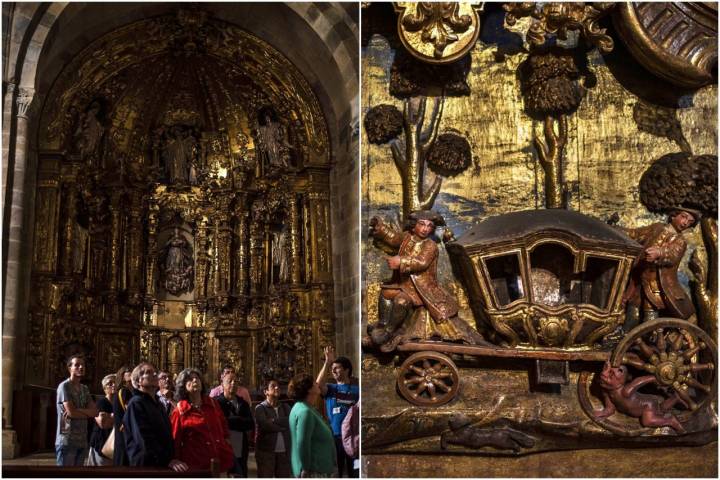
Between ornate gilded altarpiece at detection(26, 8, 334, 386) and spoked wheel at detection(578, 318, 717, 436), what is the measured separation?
481 cm

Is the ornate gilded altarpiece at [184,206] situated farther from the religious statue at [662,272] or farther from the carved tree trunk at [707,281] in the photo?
the carved tree trunk at [707,281]

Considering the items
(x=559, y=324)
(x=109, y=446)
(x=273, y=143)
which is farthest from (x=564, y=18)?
(x=273, y=143)

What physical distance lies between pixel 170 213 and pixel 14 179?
143 inches

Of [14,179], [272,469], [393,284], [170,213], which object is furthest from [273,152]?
[272,469]

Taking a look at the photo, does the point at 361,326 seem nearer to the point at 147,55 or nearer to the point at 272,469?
the point at 272,469

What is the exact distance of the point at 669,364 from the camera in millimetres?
6934

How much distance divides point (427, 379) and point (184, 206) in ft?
21.7

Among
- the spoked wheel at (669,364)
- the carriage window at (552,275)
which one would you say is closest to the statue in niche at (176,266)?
the carriage window at (552,275)

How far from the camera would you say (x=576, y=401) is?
7066 millimetres

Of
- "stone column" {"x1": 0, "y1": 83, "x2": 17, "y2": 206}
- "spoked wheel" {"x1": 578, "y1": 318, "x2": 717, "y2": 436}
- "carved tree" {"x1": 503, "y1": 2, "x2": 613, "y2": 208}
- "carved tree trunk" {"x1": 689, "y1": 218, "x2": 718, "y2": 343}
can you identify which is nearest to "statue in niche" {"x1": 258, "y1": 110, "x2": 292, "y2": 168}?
"stone column" {"x1": 0, "y1": 83, "x2": 17, "y2": 206}

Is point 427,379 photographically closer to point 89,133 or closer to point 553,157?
point 553,157

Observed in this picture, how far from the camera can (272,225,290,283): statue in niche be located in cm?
1188

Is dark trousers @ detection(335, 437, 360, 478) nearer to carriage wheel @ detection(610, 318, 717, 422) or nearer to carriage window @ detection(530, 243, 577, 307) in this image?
carriage window @ detection(530, 243, 577, 307)

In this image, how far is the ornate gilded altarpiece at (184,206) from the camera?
11.1m
